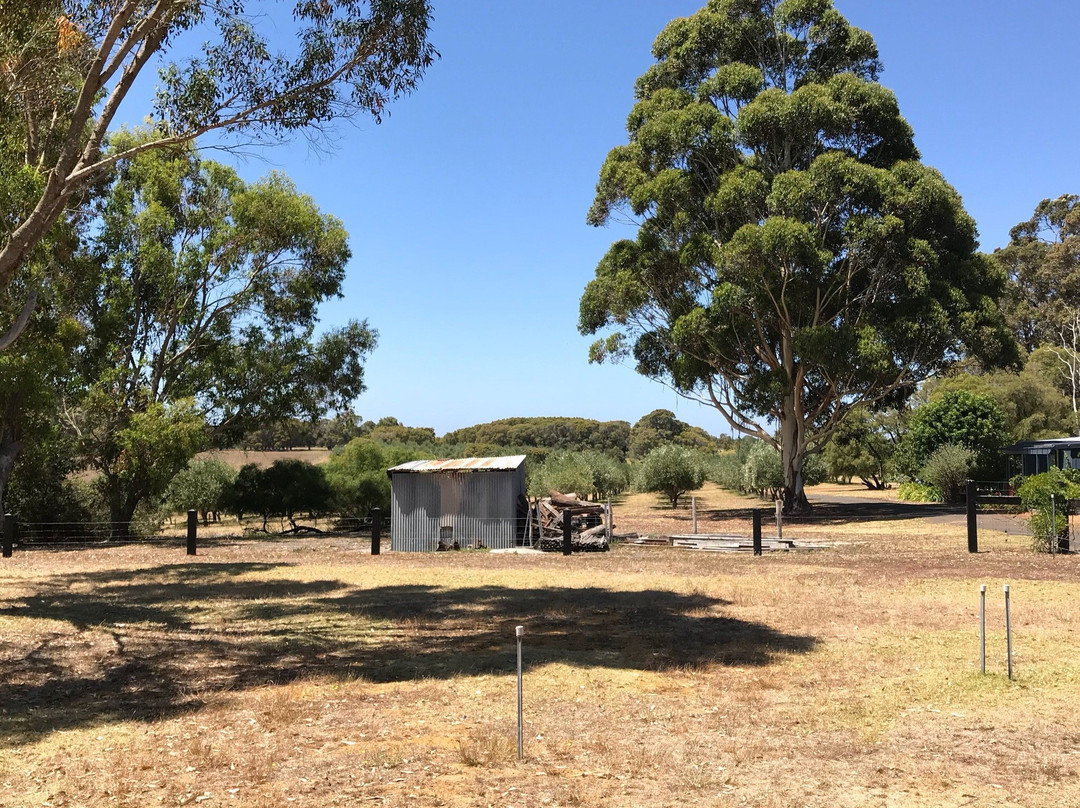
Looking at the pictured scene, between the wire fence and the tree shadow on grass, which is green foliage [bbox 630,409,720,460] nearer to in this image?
the wire fence

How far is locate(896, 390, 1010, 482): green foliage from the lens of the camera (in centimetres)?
3897

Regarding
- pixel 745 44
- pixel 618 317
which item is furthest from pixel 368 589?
pixel 745 44

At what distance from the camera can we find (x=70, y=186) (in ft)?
36.4

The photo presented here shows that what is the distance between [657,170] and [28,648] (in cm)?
2889

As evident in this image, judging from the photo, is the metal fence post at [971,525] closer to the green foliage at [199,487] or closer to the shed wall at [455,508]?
the shed wall at [455,508]

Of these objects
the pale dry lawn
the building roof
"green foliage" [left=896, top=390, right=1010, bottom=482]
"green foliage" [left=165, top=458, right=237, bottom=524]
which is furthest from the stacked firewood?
"green foliage" [left=896, top=390, right=1010, bottom=482]

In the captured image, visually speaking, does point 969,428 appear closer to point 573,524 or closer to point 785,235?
point 785,235

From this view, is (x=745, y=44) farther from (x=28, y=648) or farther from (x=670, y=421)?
(x=670, y=421)

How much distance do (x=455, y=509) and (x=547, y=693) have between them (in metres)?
15.7

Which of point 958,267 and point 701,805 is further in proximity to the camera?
point 958,267

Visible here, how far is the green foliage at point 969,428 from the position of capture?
39.0 m

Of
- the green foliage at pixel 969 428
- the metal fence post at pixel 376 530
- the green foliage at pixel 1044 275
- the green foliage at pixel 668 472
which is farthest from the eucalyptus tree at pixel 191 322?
the green foliage at pixel 1044 275

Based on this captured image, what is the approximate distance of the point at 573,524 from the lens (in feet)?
78.8

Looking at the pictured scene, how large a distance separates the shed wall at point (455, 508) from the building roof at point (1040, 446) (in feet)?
81.9
